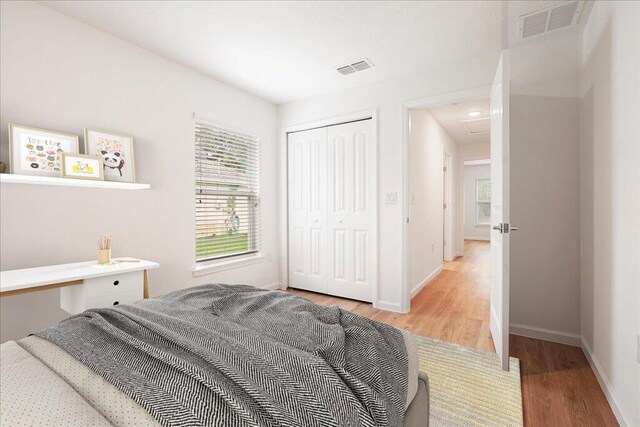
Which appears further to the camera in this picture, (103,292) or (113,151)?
(113,151)

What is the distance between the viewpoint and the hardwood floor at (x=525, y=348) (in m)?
1.66

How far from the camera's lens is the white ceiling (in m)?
2.15

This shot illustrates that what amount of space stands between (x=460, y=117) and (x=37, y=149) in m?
5.00

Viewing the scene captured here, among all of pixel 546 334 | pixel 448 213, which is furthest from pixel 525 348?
pixel 448 213

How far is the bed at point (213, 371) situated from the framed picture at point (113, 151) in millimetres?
1525

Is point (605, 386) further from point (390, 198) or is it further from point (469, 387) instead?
point (390, 198)

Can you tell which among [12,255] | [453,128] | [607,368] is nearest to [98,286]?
[12,255]

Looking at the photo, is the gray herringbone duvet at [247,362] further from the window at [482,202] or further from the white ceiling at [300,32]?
the window at [482,202]

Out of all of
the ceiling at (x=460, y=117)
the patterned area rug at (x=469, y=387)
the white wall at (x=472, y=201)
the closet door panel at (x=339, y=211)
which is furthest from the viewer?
the white wall at (x=472, y=201)

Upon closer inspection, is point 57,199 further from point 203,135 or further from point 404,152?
point 404,152

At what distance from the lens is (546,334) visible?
2523 mm

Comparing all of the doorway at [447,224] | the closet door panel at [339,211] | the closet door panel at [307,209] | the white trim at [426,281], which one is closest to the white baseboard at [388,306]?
the doorway at [447,224]

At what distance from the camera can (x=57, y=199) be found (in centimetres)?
218

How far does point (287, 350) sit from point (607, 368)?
203 centimetres
